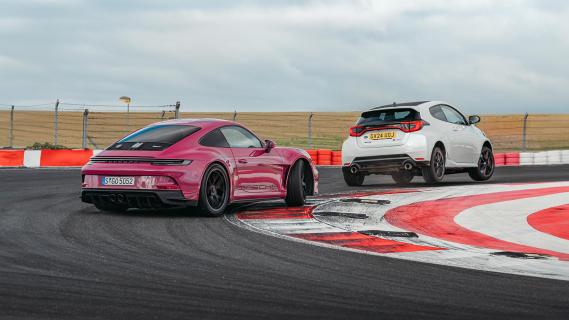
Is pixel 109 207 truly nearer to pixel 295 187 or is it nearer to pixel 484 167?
pixel 295 187

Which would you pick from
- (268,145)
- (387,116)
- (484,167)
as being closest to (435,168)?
(387,116)

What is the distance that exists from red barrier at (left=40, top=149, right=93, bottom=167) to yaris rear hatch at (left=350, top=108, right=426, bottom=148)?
10.8 meters

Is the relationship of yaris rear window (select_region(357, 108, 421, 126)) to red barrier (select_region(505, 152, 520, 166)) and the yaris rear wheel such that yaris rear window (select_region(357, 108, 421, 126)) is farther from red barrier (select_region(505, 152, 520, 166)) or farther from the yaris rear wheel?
red barrier (select_region(505, 152, 520, 166))

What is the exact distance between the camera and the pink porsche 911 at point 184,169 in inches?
404

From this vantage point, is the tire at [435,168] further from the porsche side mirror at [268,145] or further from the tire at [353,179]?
the porsche side mirror at [268,145]

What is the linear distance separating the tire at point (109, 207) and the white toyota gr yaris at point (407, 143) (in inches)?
240

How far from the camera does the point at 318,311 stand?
16.9 ft

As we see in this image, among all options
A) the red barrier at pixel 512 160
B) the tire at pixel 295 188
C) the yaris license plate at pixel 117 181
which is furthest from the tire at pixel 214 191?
the red barrier at pixel 512 160

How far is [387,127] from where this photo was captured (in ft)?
52.1

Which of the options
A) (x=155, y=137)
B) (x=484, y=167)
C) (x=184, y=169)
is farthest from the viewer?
(x=484, y=167)

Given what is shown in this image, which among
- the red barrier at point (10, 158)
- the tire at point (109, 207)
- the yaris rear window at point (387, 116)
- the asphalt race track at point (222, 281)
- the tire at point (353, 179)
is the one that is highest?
the yaris rear window at point (387, 116)

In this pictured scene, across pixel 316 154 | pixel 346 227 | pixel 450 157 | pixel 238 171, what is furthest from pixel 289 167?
pixel 316 154

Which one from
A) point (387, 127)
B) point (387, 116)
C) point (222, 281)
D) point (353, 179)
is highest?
point (387, 116)

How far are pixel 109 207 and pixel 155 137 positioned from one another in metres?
1.07
